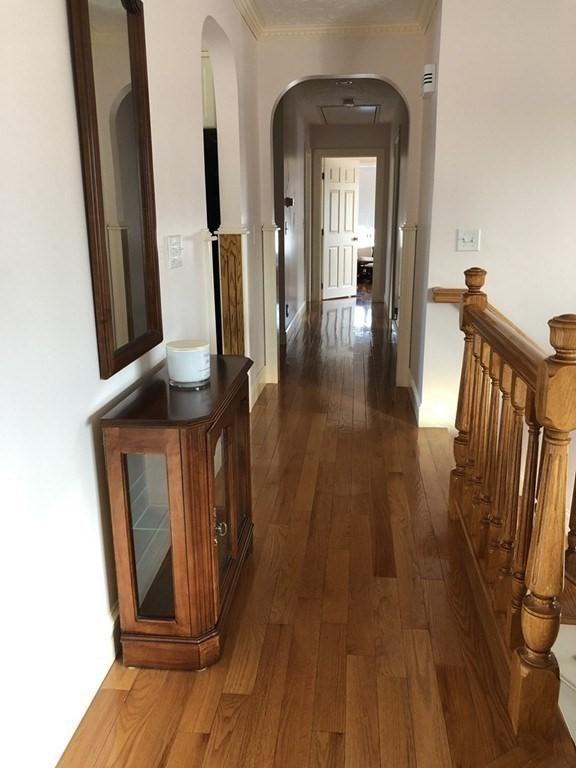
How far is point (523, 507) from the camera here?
69.2 inches

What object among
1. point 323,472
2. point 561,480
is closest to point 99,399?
point 561,480

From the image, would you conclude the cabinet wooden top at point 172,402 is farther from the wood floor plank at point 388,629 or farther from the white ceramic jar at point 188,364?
the wood floor plank at point 388,629

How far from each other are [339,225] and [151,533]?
8415 millimetres

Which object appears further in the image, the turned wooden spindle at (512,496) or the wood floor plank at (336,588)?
the wood floor plank at (336,588)

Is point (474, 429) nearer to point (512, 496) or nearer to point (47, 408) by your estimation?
point (512, 496)

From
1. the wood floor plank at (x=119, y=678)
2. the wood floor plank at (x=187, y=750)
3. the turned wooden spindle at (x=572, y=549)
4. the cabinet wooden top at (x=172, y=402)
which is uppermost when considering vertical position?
the cabinet wooden top at (x=172, y=402)

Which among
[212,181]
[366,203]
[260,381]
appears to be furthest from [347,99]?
[366,203]

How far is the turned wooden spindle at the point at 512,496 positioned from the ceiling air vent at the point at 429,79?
266 cm

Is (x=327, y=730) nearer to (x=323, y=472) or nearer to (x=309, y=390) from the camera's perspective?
(x=323, y=472)

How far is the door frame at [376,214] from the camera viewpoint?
9.03m

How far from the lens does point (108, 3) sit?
1.89 m

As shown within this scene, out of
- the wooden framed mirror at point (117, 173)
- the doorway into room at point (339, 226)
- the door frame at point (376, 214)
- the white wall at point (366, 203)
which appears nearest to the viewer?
the wooden framed mirror at point (117, 173)

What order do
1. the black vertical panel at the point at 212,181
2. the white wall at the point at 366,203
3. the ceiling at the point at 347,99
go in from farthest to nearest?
the white wall at the point at 366,203
the ceiling at the point at 347,99
the black vertical panel at the point at 212,181

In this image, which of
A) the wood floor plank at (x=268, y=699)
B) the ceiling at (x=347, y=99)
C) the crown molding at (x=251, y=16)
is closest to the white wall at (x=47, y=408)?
the wood floor plank at (x=268, y=699)
